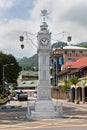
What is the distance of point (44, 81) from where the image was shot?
107ft

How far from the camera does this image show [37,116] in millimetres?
31047

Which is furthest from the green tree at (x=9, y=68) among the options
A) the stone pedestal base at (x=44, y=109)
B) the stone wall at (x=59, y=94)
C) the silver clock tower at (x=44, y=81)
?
the stone pedestal base at (x=44, y=109)

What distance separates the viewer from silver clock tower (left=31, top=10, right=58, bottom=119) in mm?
31800

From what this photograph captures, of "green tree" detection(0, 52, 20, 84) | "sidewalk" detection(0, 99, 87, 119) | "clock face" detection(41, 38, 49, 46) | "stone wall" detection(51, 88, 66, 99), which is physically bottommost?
"sidewalk" detection(0, 99, 87, 119)

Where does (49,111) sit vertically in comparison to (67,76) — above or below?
below

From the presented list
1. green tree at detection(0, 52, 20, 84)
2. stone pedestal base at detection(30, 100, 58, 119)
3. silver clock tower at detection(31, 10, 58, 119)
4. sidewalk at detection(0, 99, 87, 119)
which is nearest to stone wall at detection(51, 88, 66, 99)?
green tree at detection(0, 52, 20, 84)

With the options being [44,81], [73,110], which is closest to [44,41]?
[44,81]

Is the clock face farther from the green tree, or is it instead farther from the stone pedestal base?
the green tree

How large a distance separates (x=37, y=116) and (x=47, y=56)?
508 centimetres

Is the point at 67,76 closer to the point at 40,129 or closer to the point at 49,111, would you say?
the point at 49,111

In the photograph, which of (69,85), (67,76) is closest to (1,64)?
(67,76)

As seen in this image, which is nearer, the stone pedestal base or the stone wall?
the stone pedestal base

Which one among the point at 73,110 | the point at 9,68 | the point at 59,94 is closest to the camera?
the point at 73,110

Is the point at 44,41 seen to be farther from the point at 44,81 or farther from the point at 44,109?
the point at 44,109
